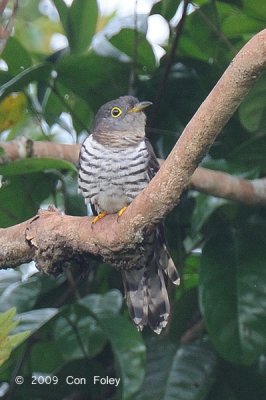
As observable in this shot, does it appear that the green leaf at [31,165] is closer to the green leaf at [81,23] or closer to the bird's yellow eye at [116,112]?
the bird's yellow eye at [116,112]

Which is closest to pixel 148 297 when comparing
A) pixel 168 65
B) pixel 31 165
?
pixel 31 165

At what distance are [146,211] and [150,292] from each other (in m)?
1.00

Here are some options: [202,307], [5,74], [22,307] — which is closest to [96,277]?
[22,307]

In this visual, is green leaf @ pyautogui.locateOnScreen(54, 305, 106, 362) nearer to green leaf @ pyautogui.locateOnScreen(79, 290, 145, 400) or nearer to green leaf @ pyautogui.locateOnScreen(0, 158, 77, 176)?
green leaf @ pyautogui.locateOnScreen(79, 290, 145, 400)

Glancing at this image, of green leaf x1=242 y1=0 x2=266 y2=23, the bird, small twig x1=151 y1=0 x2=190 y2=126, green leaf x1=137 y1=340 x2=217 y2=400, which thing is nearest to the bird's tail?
the bird

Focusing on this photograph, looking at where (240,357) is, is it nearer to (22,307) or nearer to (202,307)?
(202,307)

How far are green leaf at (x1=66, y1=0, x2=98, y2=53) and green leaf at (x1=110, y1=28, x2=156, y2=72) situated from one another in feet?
0.58

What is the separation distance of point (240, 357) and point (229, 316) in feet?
0.53

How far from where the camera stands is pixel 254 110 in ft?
12.3

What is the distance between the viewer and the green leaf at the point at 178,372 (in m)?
3.50

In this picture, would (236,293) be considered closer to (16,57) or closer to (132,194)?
(132,194)

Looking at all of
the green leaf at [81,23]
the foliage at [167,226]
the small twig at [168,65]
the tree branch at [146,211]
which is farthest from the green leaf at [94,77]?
the tree branch at [146,211]

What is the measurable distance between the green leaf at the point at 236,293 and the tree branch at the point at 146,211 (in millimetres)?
594

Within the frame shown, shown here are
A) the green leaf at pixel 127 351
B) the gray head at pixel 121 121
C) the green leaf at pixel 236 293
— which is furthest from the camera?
the gray head at pixel 121 121
